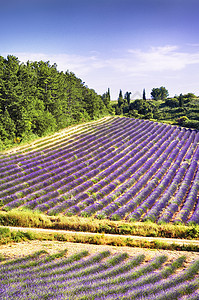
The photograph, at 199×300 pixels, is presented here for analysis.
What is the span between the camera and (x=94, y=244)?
515 inches

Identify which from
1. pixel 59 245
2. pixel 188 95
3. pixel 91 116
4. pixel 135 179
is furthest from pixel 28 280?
pixel 188 95

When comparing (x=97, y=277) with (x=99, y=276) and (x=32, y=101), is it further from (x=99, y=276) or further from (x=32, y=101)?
(x=32, y=101)

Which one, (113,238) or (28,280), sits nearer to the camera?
A: (28,280)

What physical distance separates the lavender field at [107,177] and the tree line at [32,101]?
344 centimetres

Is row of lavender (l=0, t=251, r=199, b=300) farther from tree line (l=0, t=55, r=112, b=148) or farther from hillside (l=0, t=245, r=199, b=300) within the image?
tree line (l=0, t=55, r=112, b=148)

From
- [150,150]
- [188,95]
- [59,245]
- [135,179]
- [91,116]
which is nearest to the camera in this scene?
[59,245]

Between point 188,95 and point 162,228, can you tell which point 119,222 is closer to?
point 162,228

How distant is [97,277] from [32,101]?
3348 cm

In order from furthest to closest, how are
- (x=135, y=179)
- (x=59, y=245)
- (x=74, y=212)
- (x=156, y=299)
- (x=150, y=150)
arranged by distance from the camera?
(x=150, y=150) → (x=135, y=179) → (x=74, y=212) → (x=59, y=245) → (x=156, y=299)

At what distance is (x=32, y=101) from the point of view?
123 ft

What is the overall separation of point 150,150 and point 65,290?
A: 25640 millimetres

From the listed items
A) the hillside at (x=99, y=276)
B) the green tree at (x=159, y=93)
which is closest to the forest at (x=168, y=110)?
the green tree at (x=159, y=93)

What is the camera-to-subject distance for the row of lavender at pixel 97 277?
761 cm

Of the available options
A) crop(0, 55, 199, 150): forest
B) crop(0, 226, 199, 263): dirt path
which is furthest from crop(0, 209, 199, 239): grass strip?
crop(0, 55, 199, 150): forest
